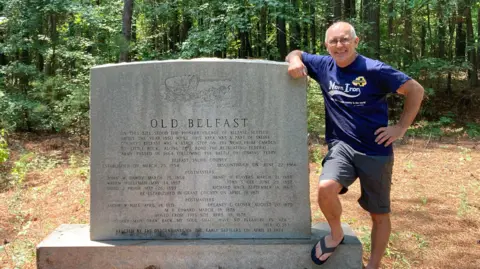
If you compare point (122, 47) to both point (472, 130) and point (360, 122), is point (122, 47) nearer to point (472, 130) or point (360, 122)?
point (360, 122)

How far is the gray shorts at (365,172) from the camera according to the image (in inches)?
125

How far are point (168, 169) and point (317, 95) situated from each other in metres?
6.90

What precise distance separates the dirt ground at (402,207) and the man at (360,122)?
41.1 inches

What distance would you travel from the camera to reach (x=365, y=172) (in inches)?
125

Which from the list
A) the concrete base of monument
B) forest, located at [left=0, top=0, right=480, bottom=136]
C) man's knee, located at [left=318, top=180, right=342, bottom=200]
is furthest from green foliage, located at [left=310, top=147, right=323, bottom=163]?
man's knee, located at [left=318, top=180, right=342, bottom=200]

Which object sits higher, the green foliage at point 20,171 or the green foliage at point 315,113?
the green foliage at point 315,113

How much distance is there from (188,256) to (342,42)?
6.96 ft

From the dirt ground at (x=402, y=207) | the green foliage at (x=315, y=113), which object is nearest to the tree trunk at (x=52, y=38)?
the dirt ground at (x=402, y=207)

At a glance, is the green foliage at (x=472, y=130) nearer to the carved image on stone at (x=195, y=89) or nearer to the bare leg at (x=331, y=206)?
the bare leg at (x=331, y=206)

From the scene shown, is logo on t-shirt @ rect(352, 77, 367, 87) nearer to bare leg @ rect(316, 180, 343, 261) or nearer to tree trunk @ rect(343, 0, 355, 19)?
bare leg @ rect(316, 180, 343, 261)

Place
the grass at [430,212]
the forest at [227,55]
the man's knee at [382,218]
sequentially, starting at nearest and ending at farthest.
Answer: the man's knee at [382,218] < the grass at [430,212] < the forest at [227,55]

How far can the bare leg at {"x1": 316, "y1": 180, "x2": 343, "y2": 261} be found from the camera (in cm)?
312

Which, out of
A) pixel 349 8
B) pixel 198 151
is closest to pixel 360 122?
pixel 198 151

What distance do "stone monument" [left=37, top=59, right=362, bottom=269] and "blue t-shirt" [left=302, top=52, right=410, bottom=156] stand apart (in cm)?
42
